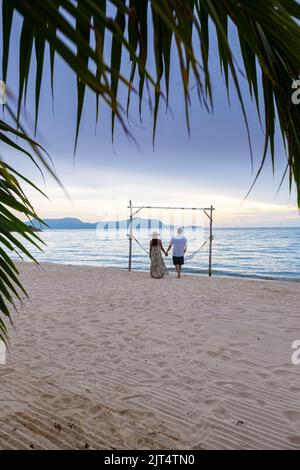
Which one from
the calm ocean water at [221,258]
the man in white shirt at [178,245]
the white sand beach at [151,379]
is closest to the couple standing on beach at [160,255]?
the man in white shirt at [178,245]

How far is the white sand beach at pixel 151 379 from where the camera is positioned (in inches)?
86.5

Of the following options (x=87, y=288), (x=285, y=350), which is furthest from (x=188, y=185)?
(x=285, y=350)

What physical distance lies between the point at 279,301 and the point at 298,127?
22.0ft

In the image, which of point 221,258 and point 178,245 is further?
point 221,258

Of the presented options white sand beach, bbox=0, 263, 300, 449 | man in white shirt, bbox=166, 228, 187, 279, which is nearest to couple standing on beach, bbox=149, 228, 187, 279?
man in white shirt, bbox=166, 228, 187, 279

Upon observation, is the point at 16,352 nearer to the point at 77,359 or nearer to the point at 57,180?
the point at 77,359

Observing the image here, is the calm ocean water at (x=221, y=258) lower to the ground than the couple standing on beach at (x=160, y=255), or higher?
lower

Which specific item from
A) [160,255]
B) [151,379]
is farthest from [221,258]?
[151,379]

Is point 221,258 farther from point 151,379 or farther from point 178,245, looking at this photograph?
point 151,379

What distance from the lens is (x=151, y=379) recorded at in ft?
10.0

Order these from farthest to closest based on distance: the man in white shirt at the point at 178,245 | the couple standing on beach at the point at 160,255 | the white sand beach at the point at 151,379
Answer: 1. the man in white shirt at the point at 178,245
2. the couple standing on beach at the point at 160,255
3. the white sand beach at the point at 151,379

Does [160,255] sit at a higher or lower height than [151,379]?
higher

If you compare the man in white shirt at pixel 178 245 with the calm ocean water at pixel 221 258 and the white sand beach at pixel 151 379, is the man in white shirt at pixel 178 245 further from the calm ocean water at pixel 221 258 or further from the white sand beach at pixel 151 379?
the white sand beach at pixel 151 379

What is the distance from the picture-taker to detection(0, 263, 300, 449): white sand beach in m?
2.20
